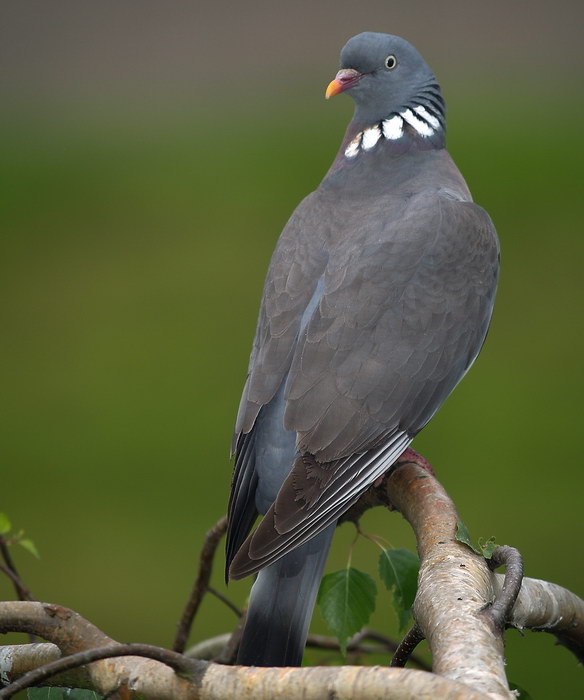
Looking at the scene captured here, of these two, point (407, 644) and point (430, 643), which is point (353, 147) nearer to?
point (407, 644)

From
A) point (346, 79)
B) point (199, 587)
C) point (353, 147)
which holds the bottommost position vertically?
point (199, 587)

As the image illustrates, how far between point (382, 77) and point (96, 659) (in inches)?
56.1

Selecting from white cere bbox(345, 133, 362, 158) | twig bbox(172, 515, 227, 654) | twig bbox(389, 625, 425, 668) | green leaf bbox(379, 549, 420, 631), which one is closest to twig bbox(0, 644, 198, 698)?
twig bbox(389, 625, 425, 668)

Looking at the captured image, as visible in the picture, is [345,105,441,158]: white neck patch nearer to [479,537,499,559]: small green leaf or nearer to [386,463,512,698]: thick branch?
[386,463,512,698]: thick branch

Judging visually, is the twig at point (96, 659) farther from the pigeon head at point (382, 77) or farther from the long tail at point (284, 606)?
the pigeon head at point (382, 77)

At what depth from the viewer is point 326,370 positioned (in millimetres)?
1612

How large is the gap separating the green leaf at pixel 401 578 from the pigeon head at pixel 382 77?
0.93 metres

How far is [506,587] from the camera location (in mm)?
1007

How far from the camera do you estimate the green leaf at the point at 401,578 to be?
4.78ft

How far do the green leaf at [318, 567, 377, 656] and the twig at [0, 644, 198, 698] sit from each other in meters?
0.54

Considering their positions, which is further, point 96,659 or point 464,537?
point 464,537

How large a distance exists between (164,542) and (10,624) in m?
2.82

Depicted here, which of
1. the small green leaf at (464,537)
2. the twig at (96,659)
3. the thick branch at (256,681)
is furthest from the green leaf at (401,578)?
the twig at (96,659)

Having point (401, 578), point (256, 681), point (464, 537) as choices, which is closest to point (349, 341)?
point (401, 578)
